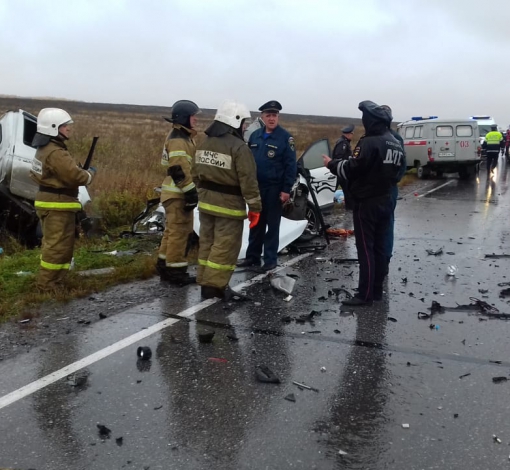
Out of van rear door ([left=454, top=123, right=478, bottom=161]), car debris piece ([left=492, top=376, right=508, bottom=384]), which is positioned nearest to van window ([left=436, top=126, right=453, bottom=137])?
van rear door ([left=454, top=123, right=478, bottom=161])

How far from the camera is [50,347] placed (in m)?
4.78

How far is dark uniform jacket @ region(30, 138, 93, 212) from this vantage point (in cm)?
594

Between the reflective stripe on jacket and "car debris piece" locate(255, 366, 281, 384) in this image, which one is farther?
the reflective stripe on jacket

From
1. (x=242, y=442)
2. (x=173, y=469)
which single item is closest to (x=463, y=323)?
(x=242, y=442)

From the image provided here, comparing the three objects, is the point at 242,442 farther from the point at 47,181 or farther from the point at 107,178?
the point at 107,178

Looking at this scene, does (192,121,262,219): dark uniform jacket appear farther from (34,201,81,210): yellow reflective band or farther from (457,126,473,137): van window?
(457,126,473,137): van window

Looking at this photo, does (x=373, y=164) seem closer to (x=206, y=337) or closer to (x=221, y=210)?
(x=221, y=210)

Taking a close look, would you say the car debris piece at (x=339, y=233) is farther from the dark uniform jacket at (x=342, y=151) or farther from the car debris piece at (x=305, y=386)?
the car debris piece at (x=305, y=386)

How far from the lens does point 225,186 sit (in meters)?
5.86

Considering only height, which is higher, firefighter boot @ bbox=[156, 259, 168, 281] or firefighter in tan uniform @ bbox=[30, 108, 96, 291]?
firefighter in tan uniform @ bbox=[30, 108, 96, 291]

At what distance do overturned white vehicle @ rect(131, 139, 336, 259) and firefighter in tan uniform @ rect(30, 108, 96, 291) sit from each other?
219 cm

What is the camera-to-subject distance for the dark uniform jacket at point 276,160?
7172 millimetres

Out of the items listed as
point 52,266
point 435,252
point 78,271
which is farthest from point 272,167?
point 435,252

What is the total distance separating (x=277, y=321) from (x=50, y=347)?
6.43 feet
